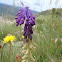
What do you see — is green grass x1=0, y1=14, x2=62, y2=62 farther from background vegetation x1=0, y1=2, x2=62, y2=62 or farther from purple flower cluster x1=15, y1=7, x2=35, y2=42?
purple flower cluster x1=15, y1=7, x2=35, y2=42

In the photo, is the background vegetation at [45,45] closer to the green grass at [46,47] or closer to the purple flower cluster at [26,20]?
the green grass at [46,47]

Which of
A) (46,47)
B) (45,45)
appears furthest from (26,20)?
(45,45)

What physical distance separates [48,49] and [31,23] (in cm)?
148

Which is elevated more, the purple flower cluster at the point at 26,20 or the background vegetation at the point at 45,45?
the purple flower cluster at the point at 26,20

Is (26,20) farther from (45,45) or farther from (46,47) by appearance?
(45,45)

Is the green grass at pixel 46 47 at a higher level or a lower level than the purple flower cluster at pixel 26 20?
lower

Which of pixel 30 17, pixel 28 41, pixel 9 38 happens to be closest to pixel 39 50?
pixel 9 38

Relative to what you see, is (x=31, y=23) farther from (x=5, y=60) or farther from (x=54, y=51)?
(x=54, y=51)

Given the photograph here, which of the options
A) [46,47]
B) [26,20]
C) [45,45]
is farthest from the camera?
[45,45]

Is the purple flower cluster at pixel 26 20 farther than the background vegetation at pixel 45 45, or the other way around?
the background vegetation at pixel 45 45

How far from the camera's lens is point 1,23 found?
204 inches

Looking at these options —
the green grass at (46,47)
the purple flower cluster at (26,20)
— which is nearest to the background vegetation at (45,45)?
the green grass at (46,47)

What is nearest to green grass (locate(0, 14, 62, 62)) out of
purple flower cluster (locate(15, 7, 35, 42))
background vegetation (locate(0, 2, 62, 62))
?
background vegetation (locate(0, 2, 62, 62))

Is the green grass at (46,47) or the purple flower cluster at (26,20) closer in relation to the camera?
the purple flower cluster at (26,20)
